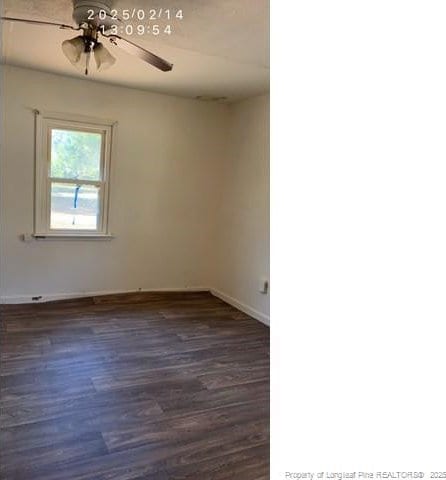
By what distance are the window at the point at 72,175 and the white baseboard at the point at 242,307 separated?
1.56 meters

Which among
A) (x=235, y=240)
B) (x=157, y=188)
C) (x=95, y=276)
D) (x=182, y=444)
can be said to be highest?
(x=157, y=188)

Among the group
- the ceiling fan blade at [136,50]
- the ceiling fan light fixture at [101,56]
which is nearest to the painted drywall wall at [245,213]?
the ceiling fan blade at [136,50]

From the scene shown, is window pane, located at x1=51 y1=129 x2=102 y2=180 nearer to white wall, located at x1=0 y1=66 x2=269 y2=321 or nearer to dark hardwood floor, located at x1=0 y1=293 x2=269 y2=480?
white wall, located at x1=0 y1=66 x2=269 y2=321

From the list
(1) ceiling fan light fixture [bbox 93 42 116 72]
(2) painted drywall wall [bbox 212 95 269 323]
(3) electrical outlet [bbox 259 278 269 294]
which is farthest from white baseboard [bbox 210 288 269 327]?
(1) ceiling fan light fixture [bbox 93 42 116 72]

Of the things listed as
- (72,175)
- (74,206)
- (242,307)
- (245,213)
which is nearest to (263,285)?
(242,307)

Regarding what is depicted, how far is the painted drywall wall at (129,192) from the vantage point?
4113 millimetres

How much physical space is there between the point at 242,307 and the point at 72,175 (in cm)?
239

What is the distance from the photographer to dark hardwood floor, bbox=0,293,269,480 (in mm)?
1918

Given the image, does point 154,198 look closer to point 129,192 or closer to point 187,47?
point 129,192

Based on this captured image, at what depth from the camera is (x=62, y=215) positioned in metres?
4.43
